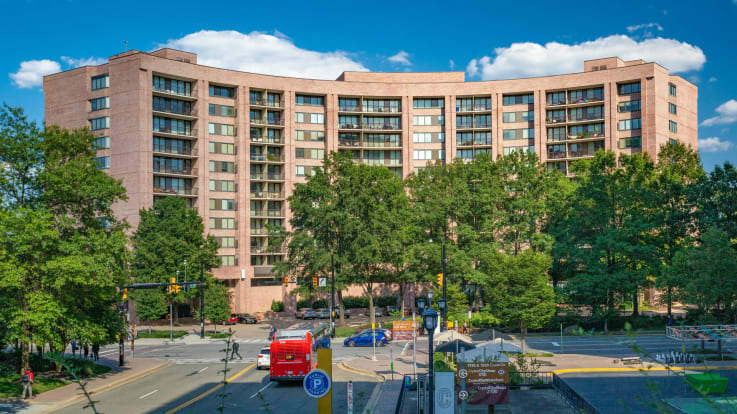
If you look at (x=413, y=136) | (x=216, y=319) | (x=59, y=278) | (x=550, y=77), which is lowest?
(x=216, y=319)

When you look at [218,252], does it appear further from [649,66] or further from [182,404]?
[649,66]

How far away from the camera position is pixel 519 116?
89.2 metres

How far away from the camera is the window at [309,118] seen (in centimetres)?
8831

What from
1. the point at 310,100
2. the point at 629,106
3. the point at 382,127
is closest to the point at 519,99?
the point at 629,106

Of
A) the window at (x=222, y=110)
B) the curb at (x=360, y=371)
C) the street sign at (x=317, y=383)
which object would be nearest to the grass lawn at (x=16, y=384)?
the curb at (x=360, y=371)

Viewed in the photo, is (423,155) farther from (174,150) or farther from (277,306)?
(174,150)

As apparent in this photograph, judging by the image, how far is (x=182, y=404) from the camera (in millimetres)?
26703

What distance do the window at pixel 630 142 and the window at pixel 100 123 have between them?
6886 centimetres

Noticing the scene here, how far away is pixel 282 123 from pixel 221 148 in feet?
31.1

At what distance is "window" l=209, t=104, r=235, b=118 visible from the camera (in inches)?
3300

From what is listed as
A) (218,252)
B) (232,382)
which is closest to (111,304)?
(232,382)

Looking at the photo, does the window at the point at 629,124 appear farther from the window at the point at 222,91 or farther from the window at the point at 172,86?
the window at the point at 172,86

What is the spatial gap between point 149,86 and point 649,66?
66.0 metres

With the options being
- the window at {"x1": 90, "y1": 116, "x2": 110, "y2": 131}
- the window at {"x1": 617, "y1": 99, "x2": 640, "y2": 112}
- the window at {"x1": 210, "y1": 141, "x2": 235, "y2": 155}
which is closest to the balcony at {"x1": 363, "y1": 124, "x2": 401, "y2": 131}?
the window at {"x1": 210, "y1": 141, "x2": 235, "y2": 155}
